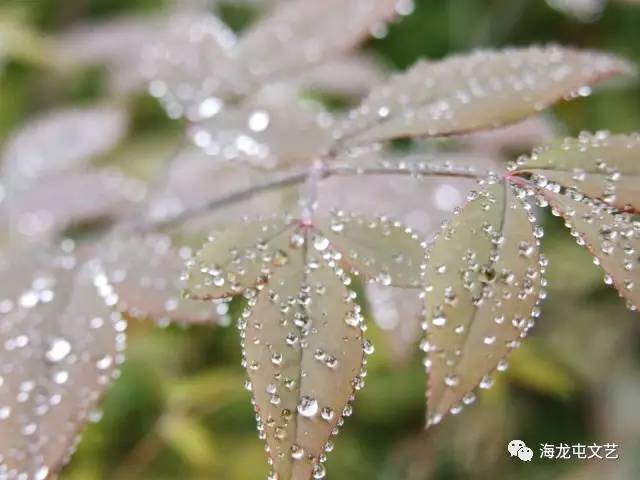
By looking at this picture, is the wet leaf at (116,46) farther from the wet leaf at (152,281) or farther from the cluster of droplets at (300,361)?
the cluster of droplets at (300,361)

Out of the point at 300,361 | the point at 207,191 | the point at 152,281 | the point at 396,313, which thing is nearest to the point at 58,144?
the point at 207,191

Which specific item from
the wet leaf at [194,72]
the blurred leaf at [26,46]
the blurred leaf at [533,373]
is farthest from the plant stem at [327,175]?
the blurred leaf at [26,46]

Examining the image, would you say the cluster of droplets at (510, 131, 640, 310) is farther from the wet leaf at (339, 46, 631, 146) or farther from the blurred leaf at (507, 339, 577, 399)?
the blurred leaf at (507, 339, 577, 399)

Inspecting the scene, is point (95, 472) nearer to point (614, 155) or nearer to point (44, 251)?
point (44, 251)

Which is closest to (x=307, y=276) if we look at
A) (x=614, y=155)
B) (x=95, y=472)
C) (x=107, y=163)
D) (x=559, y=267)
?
(x=614, y=155)

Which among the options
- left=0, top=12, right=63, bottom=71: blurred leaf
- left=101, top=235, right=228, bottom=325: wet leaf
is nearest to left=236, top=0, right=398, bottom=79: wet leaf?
left=101, top=235, right=228, bottom=325: wet leaf
